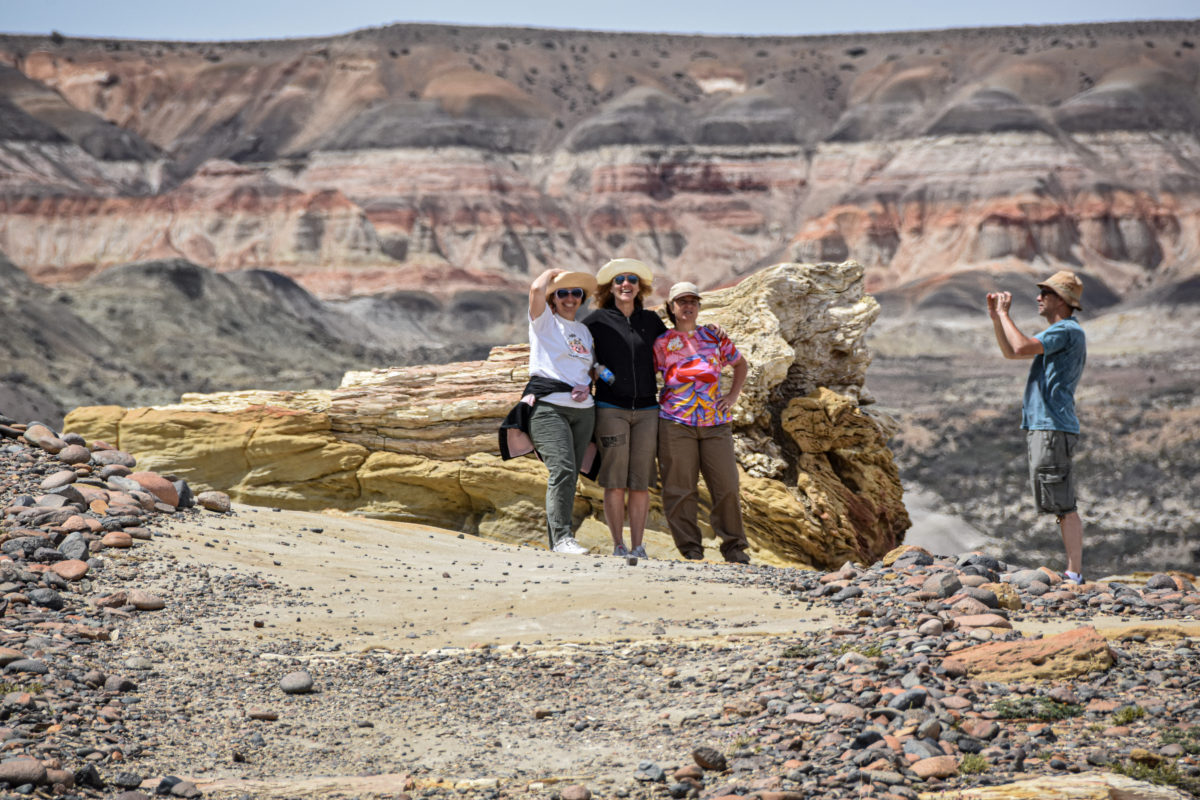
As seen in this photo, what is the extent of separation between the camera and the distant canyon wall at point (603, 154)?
68750 mm

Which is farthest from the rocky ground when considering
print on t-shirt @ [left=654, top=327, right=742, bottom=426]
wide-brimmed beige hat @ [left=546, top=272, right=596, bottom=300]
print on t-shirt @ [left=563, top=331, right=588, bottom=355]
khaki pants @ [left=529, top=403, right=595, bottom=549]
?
wide-brimmed beige hat @ [left=546, top=272, right=596, bottom=300]

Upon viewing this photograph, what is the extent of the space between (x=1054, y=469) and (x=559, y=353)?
2.81 m

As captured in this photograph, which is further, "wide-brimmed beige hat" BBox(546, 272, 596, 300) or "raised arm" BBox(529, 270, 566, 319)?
"wide-brimmed beige hat" BBox(546, 272, 596, 300)

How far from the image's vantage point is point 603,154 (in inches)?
→ 3226

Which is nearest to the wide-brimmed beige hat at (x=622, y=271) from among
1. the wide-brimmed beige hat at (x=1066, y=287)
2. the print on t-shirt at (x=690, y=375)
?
the print on t-shirt at (x=690, y=375)

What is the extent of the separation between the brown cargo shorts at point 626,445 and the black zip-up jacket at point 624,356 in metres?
0.07

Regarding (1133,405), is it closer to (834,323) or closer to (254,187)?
(834,323)

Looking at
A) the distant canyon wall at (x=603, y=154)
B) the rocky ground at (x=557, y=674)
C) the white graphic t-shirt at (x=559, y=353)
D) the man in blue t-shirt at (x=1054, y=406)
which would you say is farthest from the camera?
the distant canyon wall at (x=603, y=154)

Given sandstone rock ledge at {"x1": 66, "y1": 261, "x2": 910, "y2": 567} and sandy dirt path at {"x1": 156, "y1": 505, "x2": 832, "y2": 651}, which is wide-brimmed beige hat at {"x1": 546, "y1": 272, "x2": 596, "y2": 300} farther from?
sandstone rock ledge at {"x1": 66, "y1": 261, "x2": 910, "y2": 567}

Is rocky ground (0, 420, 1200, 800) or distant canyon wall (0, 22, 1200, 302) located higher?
distant canyon wall (0, 22, 1200, 302)

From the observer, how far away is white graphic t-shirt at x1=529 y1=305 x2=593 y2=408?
746 centimetres

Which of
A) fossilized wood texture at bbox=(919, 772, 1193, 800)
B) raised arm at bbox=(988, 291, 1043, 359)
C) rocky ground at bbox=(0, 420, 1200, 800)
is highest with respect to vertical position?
raised arm at bbox=(988, 291, 1043, 359)

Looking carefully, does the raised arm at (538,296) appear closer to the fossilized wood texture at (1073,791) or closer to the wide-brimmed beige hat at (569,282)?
the wide-brimmed beige hat at (569,282)

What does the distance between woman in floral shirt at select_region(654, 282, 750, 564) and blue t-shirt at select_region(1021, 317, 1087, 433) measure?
68.7 inches
